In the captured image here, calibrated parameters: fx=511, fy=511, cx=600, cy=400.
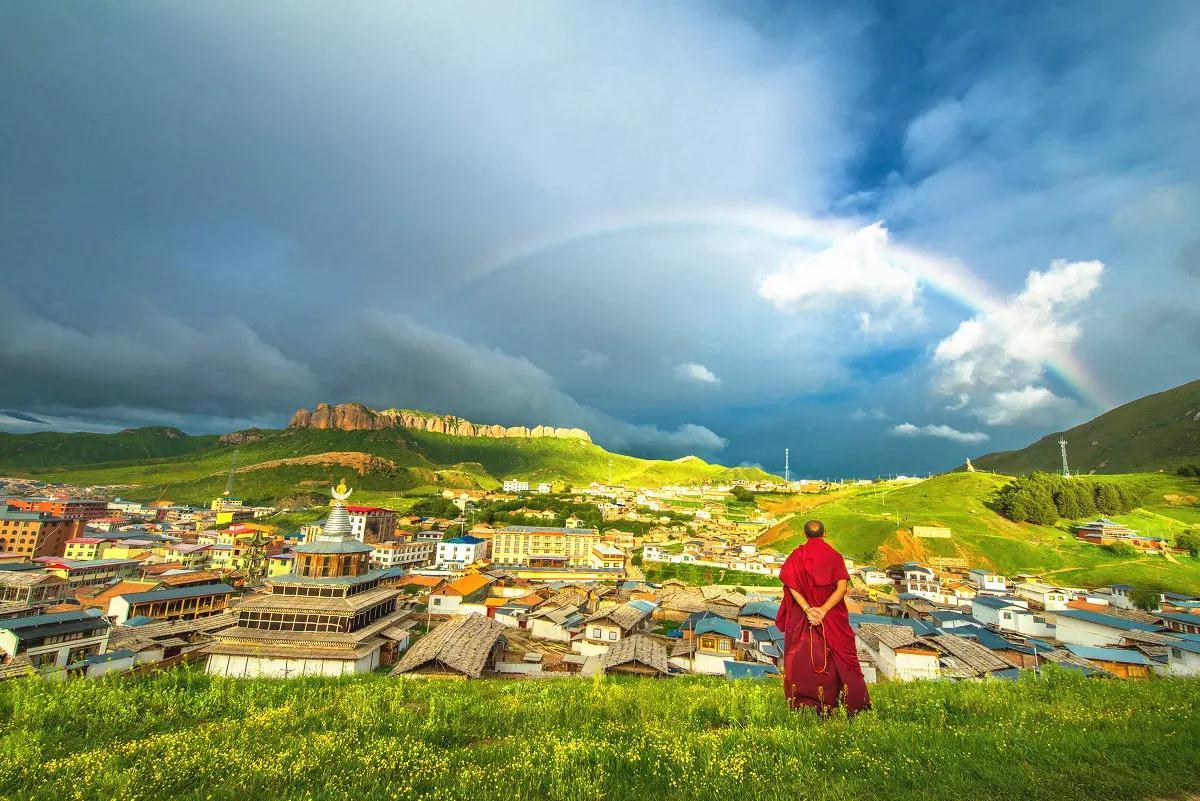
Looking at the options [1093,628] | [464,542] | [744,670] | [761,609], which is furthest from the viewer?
[464,542]

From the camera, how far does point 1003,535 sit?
312 ft

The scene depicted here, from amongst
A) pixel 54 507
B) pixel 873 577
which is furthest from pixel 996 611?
pixel 54 507

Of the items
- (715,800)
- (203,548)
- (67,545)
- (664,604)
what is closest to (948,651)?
(664,604)

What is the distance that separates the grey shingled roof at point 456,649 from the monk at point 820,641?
67.7 feet

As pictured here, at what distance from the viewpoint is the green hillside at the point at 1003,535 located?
75.9m

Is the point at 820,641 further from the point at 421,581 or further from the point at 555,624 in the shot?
the point at 421,581

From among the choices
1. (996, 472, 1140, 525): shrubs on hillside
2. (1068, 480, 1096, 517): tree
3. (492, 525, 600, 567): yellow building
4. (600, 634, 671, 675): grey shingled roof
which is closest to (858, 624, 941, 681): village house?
(600, 634, 671, 675): grey shingled roof

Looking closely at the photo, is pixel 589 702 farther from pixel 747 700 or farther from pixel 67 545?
pixel 67 545

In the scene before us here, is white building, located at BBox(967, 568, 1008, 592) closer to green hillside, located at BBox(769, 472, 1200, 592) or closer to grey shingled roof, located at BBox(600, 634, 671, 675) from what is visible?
green hillside, located at BBox(769, 472, 1200, 592)

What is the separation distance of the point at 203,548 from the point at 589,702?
96.8 metres

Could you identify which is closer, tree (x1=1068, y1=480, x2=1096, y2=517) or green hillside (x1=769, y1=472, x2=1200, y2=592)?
green hillside (x1=769, y1=472, x2=1200, y2=592)

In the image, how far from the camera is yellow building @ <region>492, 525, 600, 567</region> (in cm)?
9125

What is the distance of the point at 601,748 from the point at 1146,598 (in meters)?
88.6

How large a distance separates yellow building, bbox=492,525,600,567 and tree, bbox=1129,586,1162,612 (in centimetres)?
7334
